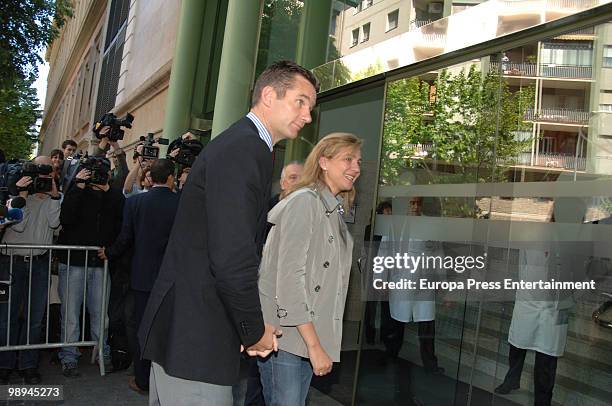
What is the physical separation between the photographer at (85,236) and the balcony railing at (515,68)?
3788 millimetres

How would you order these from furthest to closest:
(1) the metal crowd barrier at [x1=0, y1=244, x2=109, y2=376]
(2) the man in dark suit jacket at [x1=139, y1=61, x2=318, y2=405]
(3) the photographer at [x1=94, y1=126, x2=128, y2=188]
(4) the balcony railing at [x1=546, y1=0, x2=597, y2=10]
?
1. (3) the photographer at [x1=94, y1=126, x2=128, y2=188]
2. (1) the metal crowd barrier at [x1=0, y1=244, x2=109, y2=376]
3. (4) the balcony railing at [x1=546, y1=0, x2=597, y2=10]
4. (2) the man in dark suit jacket at [x1=139, y1=61, x2=318, y2=405]

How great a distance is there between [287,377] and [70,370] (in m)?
3.81

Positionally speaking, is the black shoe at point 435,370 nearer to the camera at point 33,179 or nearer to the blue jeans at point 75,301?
the blue jeans at point 75,301

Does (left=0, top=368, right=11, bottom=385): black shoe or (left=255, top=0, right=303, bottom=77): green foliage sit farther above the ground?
(left=255, top=0, right=303, bottom=77): green foliage

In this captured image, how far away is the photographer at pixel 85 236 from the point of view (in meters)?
5.65

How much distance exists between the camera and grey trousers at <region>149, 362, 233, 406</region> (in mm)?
2023

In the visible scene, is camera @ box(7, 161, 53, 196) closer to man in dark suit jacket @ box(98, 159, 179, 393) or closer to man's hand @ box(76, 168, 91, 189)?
man's hand @ box(76, 168, 91, 189)

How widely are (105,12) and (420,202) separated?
3198 cm

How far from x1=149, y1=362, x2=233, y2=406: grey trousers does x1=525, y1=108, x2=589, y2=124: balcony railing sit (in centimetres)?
272

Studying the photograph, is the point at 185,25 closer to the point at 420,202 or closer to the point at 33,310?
the point at 33,310

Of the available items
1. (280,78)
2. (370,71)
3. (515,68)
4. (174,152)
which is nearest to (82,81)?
(174,152)

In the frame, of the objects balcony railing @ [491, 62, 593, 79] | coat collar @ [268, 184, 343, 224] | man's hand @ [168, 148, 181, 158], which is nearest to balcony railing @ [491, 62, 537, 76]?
balcony railing @ [491, 62, 593, 79]

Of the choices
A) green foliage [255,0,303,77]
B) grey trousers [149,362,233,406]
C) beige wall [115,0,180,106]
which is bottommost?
grey trousers [149,362,233,406]

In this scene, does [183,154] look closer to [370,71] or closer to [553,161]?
[370,71]
